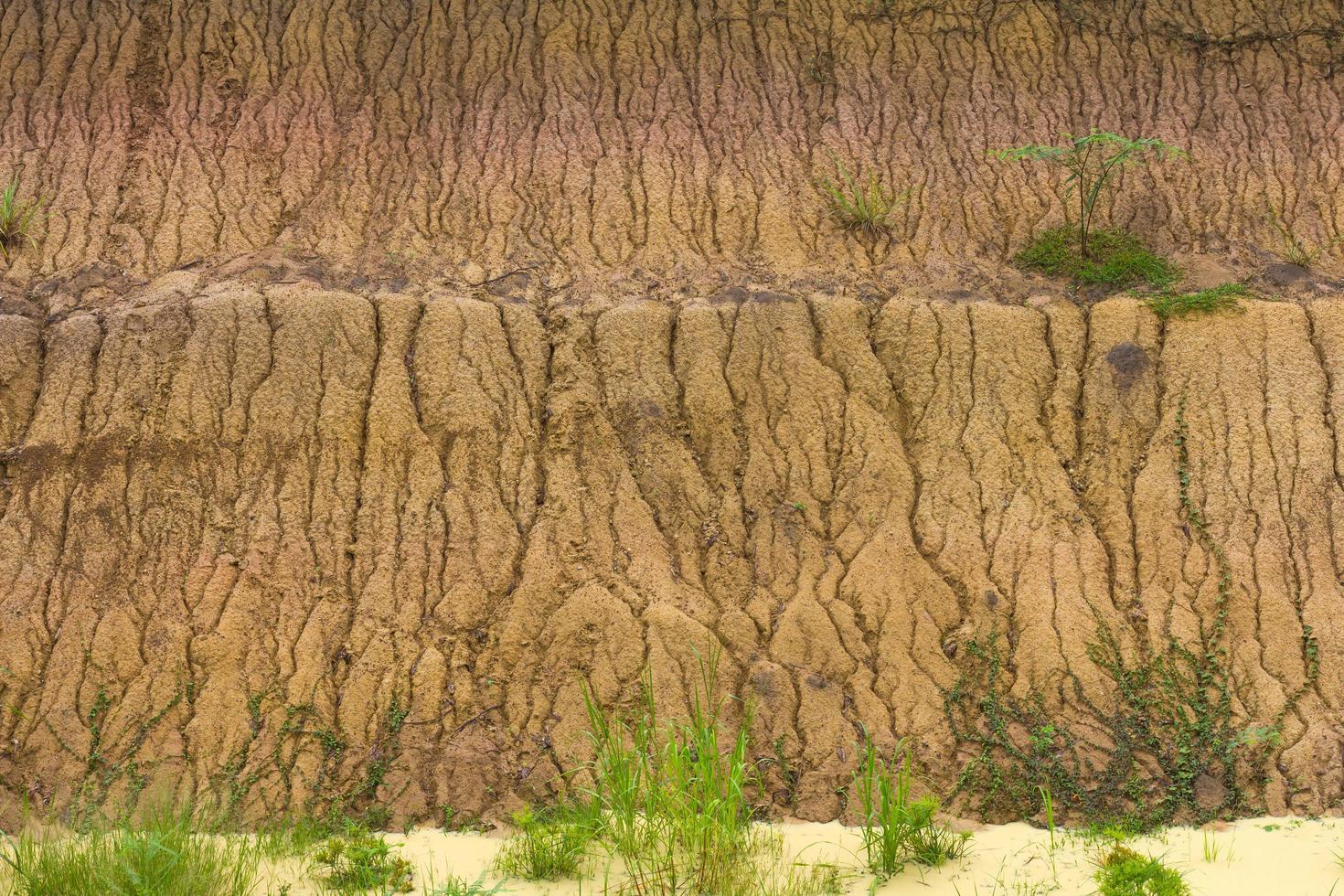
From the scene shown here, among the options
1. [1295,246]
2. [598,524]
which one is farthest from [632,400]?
[1295,246]

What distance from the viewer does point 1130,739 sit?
25.3ft

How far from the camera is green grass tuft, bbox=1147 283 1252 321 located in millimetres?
9812

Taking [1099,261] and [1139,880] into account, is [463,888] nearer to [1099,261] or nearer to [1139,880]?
[1139,880]

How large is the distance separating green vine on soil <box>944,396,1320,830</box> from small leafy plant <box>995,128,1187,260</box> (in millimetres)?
3520

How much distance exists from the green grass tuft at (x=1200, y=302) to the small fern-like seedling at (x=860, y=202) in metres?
2.34

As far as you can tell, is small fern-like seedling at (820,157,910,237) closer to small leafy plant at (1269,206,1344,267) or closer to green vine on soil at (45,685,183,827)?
small leafy plant at (1269,206,1344,267)

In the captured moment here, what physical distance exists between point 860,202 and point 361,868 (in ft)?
23.1

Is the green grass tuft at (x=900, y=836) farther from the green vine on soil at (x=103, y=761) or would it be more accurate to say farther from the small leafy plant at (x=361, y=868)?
the green vine on soil at (x=103, y=761)

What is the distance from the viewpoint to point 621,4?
1217cm

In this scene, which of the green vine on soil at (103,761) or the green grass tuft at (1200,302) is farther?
the green grass tuft at (1200,302)

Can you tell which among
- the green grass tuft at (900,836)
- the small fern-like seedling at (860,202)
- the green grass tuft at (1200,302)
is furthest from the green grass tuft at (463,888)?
the green grass tuft at (1200,302)

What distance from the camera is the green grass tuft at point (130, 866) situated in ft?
18.0

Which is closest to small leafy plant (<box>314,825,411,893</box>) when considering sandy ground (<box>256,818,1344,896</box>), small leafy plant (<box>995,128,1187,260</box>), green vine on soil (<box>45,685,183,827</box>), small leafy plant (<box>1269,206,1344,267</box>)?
sandy ground (<box>256,818,1344,896</box>)

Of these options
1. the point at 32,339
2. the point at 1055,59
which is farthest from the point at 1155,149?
the point at 32,339
